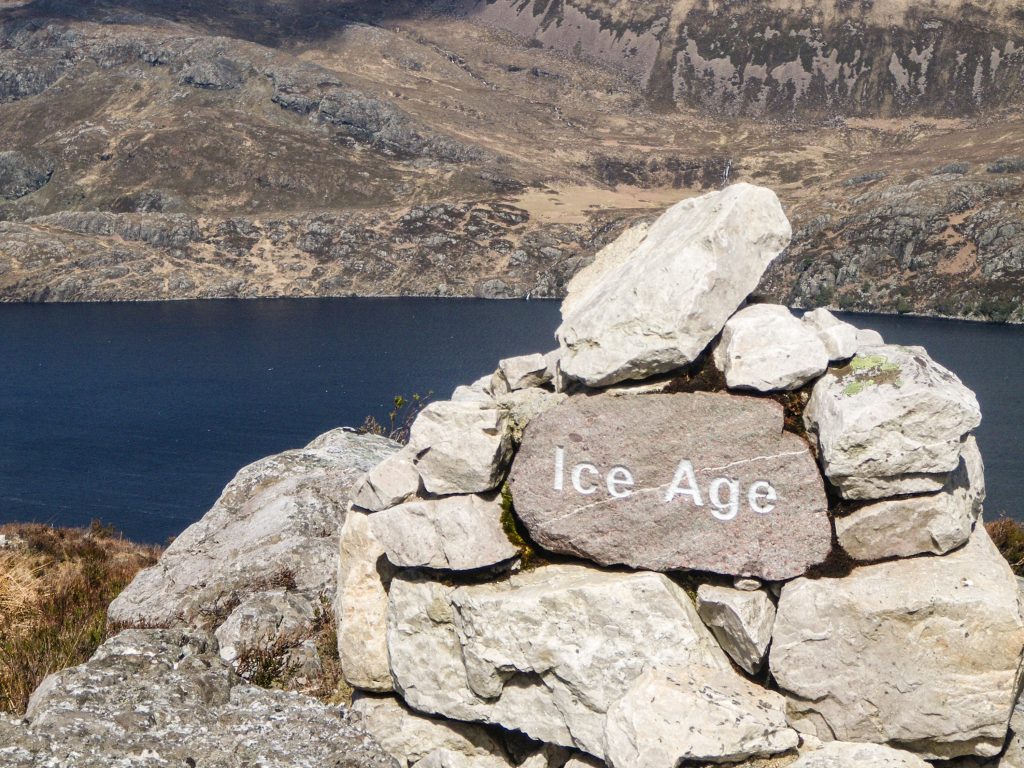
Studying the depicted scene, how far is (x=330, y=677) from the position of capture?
10.7 meters

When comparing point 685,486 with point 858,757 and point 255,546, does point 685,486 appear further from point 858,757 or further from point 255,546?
point 255,546

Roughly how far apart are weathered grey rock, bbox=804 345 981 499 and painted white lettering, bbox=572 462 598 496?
215cm

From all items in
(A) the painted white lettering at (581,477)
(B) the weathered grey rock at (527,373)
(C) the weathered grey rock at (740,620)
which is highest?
(B) the weathered grey rock at (527,373)

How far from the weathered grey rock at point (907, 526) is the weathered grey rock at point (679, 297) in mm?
2187

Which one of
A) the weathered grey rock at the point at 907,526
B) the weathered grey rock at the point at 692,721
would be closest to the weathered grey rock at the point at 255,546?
the weathered grey rock at the point at 692,721

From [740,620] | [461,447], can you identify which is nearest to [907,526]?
[740,620]

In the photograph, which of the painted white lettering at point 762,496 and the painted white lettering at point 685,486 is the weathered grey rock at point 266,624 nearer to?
the painted white lettering at point 685,486

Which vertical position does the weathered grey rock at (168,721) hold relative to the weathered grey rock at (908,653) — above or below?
below

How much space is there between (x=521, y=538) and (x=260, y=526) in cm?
638

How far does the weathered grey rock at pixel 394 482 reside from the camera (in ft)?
31.3

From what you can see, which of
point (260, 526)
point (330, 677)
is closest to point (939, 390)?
point (330, 677)

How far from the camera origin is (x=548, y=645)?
869cm

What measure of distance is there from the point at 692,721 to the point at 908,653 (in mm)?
2028

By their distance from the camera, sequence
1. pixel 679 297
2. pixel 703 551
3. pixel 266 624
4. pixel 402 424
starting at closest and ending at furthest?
pixel 703 551 → pixel 679 297 → pixel 266 624 → pixel 402 424
